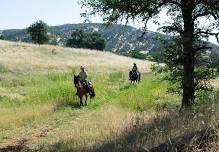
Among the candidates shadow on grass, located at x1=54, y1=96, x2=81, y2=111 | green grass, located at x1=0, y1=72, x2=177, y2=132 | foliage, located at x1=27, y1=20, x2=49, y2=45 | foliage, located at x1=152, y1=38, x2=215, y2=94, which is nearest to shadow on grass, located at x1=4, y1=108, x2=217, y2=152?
foliage, located at x1=152, y1=38, x2=215, y2=94

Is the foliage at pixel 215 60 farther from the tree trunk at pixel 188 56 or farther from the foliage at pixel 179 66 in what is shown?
the tree trunk at pixel 188 56

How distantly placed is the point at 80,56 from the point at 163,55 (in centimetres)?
6825

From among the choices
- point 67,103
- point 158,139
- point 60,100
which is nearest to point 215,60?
point 158,139

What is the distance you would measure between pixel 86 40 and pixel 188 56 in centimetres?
13268

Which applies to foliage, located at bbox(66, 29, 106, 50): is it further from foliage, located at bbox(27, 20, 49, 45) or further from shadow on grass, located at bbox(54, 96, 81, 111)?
shadow on grass, located at bbox(54, 96, 81, 111)

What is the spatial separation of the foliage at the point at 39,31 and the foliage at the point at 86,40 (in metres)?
34.8

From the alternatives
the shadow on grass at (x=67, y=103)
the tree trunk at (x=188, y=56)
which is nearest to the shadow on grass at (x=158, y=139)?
the tree trunk at (x=188, y=56)

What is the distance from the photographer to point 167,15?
18734 millimetres

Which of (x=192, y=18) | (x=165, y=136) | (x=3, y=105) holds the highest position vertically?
(x=192, y=18)

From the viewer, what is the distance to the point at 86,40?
150 m

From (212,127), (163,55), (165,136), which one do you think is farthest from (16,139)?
(212,127)

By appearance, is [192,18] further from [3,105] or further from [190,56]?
[3,105]

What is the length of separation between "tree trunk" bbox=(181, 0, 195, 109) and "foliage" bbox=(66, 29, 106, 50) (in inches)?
5102

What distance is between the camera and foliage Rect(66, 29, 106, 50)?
14886cm
